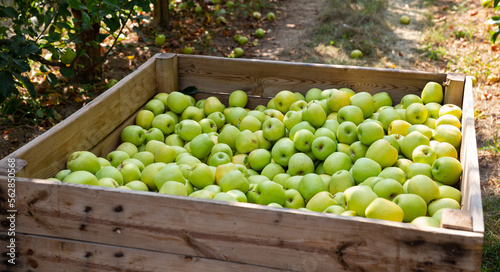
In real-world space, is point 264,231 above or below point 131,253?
above

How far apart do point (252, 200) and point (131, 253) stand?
2.15 feet

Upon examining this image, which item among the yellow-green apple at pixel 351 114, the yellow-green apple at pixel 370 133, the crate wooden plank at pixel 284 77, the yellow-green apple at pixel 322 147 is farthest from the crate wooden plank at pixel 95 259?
the crate wooden plank at pixel 284 77

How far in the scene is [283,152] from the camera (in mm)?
2805

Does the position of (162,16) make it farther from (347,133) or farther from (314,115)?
(347,133)

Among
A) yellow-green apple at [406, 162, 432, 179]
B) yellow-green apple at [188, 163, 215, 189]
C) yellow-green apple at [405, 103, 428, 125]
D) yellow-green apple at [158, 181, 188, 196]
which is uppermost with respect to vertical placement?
yellow-green apple at [405, 103, 428, 125]

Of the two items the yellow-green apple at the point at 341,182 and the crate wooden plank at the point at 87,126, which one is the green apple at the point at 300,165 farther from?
the crate wooden plank at the point at 87,126

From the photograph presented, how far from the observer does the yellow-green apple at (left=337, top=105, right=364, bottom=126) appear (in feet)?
9.78

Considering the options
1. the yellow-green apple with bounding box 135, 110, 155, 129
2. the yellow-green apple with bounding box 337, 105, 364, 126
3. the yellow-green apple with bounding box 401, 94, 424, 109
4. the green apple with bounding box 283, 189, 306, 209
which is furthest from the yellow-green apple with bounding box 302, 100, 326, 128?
the yellow-green apple with bounding box 135, 110, 155, 129

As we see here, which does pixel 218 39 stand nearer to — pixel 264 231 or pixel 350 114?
pixel 350 114

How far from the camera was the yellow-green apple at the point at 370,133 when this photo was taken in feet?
8.76

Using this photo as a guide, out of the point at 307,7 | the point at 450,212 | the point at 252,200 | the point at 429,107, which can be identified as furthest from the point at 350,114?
the point at 307,7

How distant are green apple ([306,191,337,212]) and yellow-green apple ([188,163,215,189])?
0.56 metres

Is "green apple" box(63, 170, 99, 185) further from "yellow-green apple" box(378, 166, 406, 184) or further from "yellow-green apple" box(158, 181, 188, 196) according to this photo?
"yellow-green apple" box(378, 166, 406, 184)

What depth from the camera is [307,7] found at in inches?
353
